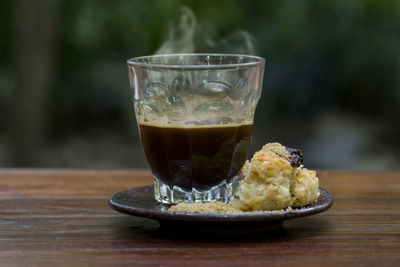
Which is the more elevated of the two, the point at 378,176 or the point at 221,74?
the point at 221,74

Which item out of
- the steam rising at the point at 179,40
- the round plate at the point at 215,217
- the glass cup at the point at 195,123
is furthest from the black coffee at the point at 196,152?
the steam rising at the point at 179,40

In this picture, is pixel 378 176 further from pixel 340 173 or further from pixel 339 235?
pixel 339 235

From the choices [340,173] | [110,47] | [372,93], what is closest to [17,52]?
[110,47]

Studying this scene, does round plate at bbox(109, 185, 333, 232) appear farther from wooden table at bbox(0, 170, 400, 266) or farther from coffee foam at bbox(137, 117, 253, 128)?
coffee foam at bbox(137, 117, 253, 128)

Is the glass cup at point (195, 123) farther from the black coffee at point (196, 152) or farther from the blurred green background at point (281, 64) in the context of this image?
the blurred green background at point (281, 64)

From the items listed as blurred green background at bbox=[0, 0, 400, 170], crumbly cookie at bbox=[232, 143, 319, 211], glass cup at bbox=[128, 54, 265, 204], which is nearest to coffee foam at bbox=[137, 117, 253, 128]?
glass cup at bbox=[128, 54, 265, 204]
